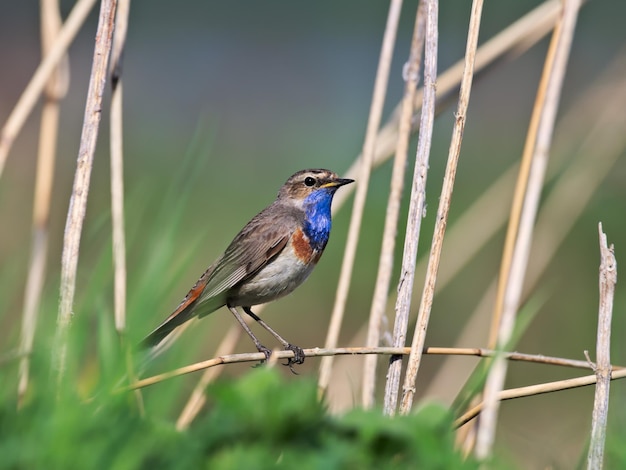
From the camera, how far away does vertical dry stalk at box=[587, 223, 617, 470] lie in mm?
2568

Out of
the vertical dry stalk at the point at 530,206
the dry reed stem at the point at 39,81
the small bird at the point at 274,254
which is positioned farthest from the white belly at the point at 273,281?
the vertical dry stalk at the point at 530,206

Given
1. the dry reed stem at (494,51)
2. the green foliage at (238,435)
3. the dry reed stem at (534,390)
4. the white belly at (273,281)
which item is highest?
the dry reed stem at (494,51)

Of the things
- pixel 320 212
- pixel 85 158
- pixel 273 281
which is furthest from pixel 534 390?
pixel 320 212

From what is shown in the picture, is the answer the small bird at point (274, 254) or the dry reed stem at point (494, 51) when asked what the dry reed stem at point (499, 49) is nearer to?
the dry reed stem at point (494, 51)

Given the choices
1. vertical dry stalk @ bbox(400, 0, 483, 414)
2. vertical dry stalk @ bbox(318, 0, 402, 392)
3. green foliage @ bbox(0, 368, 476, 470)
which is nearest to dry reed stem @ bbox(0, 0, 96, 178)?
vertical dry stalk @ bbox(318, 0, 402, 392)

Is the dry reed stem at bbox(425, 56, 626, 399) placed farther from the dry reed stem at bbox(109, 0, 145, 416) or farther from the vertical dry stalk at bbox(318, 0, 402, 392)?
the dry reed stem at bbox(109, 0, 145, 416)

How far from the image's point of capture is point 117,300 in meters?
3.31

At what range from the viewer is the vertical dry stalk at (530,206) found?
8.63 feet

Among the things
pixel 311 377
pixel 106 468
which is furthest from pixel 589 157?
pixel 106 468

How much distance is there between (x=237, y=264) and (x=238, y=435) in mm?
2909

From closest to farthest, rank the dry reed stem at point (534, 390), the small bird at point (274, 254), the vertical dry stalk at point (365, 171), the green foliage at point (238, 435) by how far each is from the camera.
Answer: the green foliage at point (238, 435), the dry reed stem at point (534, 390), the vertical dry stalk at point (365, 171), the small bird at point (274, 254)

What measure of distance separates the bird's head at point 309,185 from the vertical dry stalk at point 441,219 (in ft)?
5.97

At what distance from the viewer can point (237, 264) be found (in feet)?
15.7

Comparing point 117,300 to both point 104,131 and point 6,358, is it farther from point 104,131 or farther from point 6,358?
point 104,131
